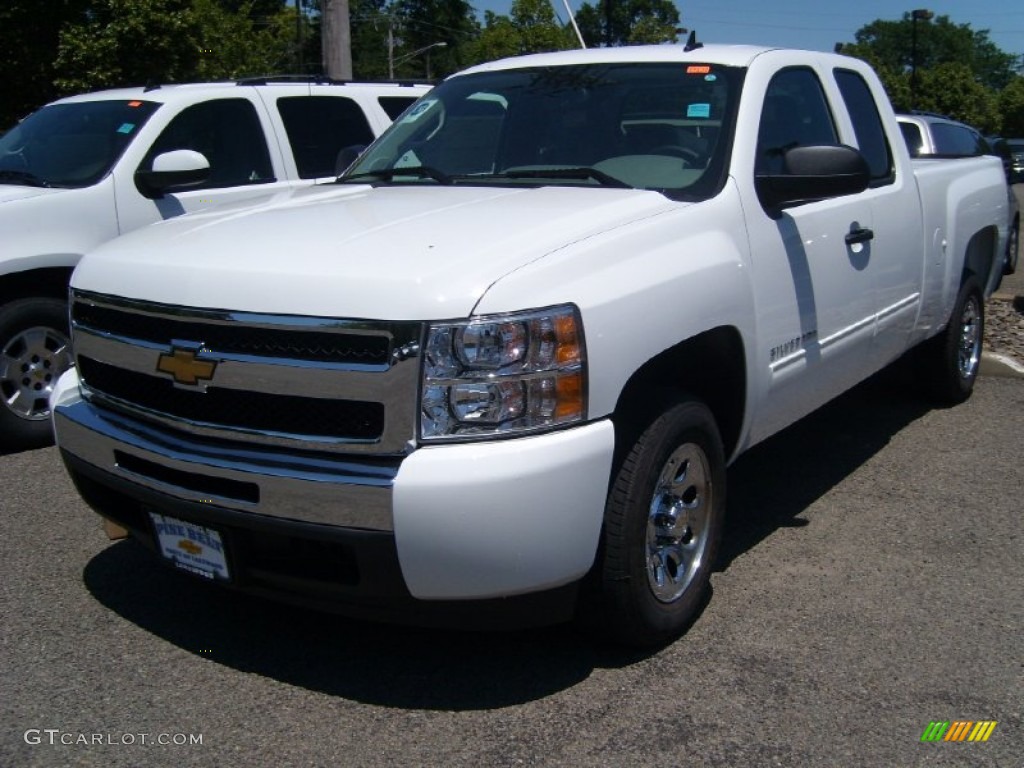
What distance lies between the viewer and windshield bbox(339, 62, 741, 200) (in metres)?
4.27

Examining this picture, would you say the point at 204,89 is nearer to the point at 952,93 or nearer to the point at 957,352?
the point at 957,352

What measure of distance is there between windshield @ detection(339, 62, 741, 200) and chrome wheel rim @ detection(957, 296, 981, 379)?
3.14 meters

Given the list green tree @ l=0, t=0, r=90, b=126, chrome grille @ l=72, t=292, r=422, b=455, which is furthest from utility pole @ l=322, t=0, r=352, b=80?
green tree @ l=0, t=0, r=90, b=126

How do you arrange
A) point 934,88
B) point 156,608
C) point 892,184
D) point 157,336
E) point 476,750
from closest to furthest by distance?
point 476,750
point 157,336
point 156,608
point 892,184
point 934,88

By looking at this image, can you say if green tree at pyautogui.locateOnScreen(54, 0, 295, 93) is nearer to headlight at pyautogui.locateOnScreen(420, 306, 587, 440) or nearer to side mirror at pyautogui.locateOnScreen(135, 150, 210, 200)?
side mirror at pyautogui.locateOnScreen(135, 150, 210, 200)

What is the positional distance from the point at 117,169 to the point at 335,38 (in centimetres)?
543

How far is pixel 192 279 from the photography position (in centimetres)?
336

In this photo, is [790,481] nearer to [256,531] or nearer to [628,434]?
[628,434]

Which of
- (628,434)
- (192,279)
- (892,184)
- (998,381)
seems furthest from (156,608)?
(998,381)


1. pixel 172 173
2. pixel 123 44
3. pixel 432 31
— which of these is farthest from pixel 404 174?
pixel 432 31

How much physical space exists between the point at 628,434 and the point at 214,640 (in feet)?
5.13

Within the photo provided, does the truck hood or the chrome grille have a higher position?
the truck hood
